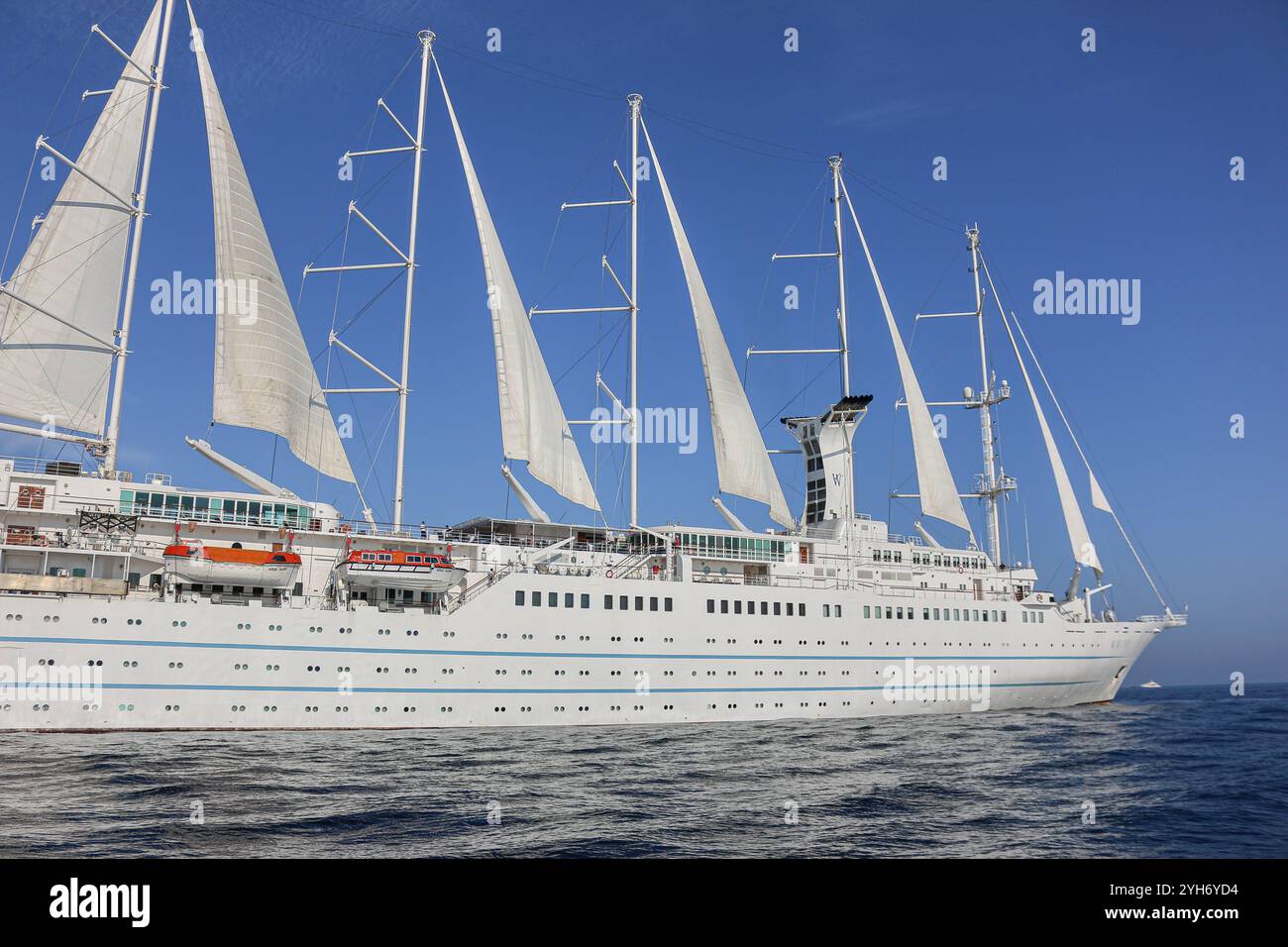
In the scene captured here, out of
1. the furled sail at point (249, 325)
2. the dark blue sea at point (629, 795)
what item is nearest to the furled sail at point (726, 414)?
the dark blue sea at point (629, 795)

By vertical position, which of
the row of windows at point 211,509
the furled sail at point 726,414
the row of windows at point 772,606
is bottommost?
the row of windows at point 772,606

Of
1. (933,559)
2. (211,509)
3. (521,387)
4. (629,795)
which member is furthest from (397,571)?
(933,559)

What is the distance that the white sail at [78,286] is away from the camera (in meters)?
21.8

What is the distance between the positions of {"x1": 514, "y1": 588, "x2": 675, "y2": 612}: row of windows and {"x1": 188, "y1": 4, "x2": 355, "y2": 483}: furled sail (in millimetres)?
7103

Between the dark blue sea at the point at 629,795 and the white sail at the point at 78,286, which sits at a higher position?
the white sail at the point at 78,286

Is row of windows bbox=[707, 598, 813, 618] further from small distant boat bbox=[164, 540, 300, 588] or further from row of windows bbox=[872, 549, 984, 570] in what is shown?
small distant boat bbox=[164, 540, 300, 588]

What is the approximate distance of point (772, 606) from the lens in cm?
2702

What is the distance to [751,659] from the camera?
2623 centimetres

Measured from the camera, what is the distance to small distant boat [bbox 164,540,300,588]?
2061 centimetres

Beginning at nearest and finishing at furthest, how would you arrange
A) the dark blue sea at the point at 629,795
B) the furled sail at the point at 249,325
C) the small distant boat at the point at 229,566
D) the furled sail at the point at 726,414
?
the dark blue sea at the point at 629,795 < the small distant boat at the point at 229,566 < the furled sail at the point at 249,325 < the furled sail at the point at 726,414

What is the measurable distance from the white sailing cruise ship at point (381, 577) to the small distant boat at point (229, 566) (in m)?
0.07

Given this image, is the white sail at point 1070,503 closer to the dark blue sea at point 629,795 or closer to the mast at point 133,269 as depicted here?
the dark blue sea at point 629,795

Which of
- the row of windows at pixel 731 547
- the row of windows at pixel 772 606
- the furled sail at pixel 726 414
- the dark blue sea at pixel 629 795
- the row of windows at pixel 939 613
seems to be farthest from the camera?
the furled sail at pixel 726 414
